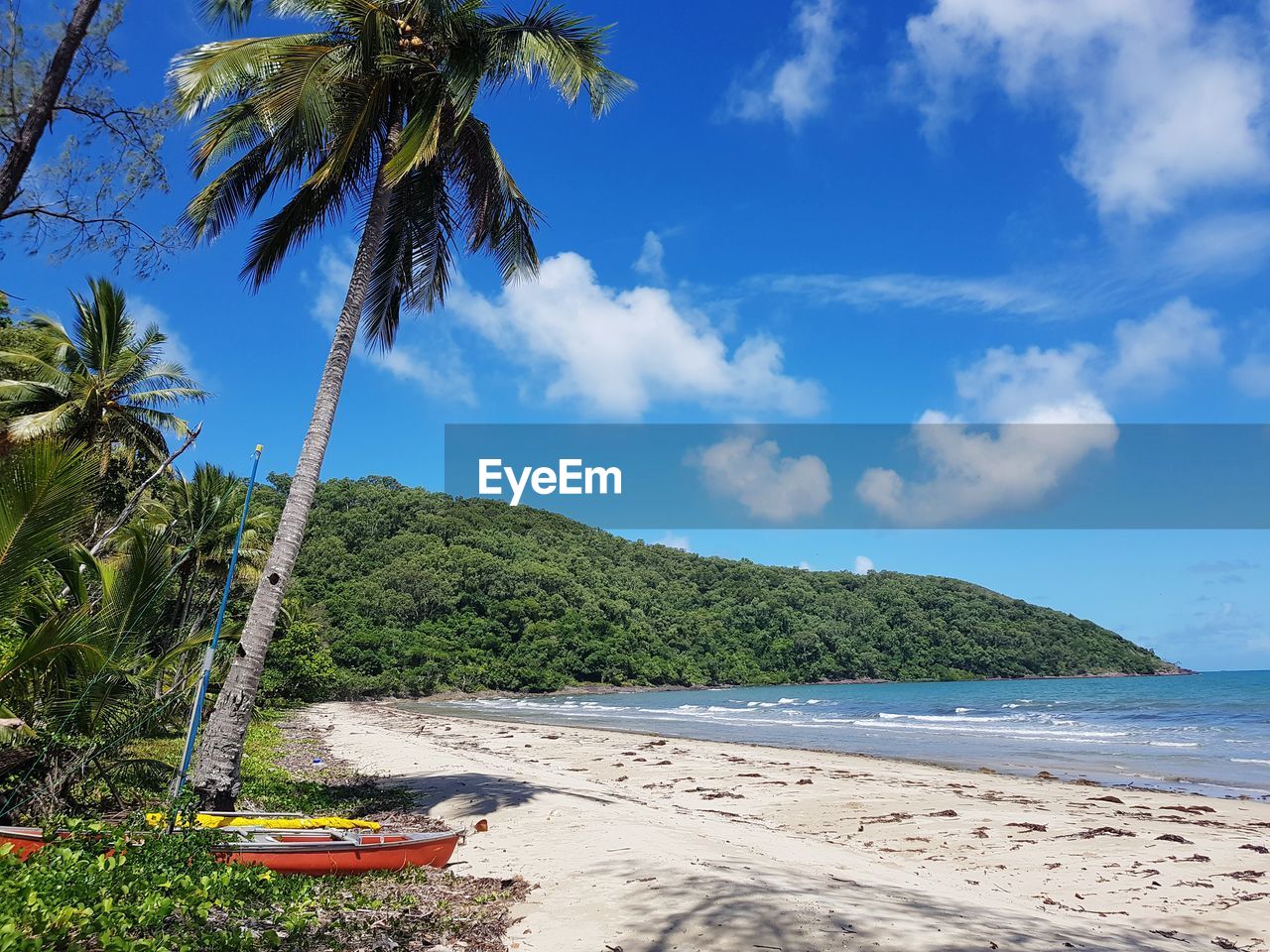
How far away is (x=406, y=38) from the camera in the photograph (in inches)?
371

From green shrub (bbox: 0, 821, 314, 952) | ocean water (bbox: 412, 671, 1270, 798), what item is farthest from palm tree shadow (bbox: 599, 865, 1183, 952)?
ocean water (bbox: 412, 671, 1270, 798)

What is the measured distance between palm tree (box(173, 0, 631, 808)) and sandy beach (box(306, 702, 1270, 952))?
400 centimetres

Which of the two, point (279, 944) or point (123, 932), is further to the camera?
point (279, 944)

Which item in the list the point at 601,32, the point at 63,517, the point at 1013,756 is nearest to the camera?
the point at 63,517

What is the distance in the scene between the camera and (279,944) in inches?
165

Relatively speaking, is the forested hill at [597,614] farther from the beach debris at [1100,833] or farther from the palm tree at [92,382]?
the beach debris at [1100,833]

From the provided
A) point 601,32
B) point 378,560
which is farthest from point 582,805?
point 378,560

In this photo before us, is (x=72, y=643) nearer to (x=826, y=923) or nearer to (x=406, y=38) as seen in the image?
(x=826, y=923)

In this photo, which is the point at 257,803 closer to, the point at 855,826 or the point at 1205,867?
the point at 855,826

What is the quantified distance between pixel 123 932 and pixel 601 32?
10070 millimetres

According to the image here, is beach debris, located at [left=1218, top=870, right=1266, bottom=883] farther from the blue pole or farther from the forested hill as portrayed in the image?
the forested hill

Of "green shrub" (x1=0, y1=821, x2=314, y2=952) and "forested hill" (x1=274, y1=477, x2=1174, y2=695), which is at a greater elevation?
"forested hill" (x1=274, y1=477, x2=1174, y2=695)

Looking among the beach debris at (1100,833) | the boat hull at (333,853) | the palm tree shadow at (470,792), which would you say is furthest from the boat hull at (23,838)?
the beach debris at (1100,833)

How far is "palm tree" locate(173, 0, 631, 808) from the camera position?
27.7ft
